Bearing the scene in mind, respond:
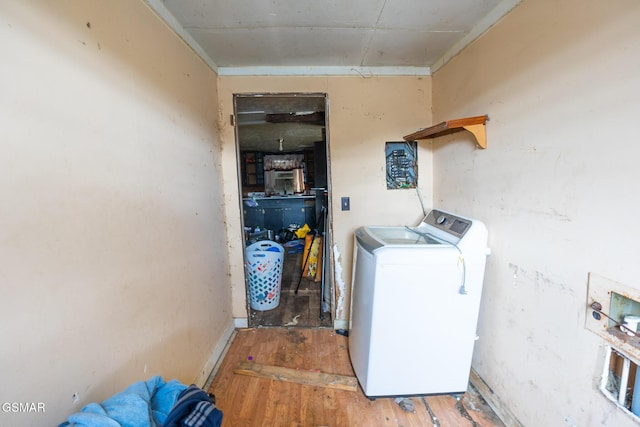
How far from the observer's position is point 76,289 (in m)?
0.78

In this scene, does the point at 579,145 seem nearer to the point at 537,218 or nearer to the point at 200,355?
the point at 537,218

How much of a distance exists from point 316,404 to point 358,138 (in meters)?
1.83

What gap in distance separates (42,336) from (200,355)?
109cm

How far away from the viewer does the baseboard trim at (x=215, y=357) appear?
1.62m

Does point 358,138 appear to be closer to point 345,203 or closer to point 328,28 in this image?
point 345,203

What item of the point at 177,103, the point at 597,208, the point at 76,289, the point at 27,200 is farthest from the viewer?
the point at 177,103

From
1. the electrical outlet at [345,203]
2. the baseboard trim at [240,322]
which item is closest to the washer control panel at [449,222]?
the electrical outlet at [345,203]

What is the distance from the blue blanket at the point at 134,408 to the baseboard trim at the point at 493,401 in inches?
61.3

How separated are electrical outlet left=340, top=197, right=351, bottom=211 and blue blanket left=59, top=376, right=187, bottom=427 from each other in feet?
5.28

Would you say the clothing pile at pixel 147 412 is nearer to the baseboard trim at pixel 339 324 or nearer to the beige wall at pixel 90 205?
the beige wall at pixel 90 205

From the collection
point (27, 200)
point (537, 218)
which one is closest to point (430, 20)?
point (537, 218)

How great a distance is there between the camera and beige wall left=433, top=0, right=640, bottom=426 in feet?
2.83

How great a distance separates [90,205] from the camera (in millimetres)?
840

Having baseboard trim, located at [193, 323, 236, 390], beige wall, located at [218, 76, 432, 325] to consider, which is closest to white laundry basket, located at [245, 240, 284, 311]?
beige wall, located at [218, 76, 432, 325]
